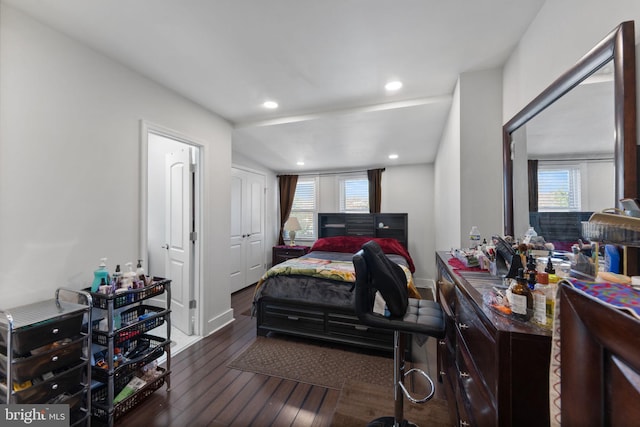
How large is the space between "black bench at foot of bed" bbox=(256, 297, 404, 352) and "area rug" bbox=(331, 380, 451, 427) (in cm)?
50

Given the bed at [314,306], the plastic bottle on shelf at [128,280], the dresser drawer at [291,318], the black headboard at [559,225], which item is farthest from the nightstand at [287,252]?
the black headboard at [559,225]

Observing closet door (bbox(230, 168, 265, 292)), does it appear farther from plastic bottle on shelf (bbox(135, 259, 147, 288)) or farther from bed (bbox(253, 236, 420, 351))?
plastic bottle on shelf (bbox(135, 259, 147, 288))

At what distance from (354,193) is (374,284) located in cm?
398

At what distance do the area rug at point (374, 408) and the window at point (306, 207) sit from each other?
371 cm

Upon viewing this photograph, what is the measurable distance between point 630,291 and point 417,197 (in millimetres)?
4554

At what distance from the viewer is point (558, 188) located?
1.17 metres

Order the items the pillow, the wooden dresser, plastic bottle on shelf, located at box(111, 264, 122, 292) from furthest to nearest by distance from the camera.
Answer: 1. the pillow
2. plastic bottle on shelf, located at box(111, 264, 122, 292)
3. the wooden dresser

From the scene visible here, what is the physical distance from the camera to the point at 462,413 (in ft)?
3.75

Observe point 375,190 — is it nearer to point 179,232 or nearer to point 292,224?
point 292,224

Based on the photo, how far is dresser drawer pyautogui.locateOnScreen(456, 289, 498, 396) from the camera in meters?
0.76

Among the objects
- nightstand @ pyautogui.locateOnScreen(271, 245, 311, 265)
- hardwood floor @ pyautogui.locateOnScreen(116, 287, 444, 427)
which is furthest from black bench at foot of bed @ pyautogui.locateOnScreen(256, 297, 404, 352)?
nightstand @ pyautogui.locateOnScreen(271, 245, 311, 265)

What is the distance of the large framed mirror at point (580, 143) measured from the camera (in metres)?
0.85

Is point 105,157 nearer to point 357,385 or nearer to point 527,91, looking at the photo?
point 357,385

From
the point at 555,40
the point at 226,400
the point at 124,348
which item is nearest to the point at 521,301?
the point at 555,40
